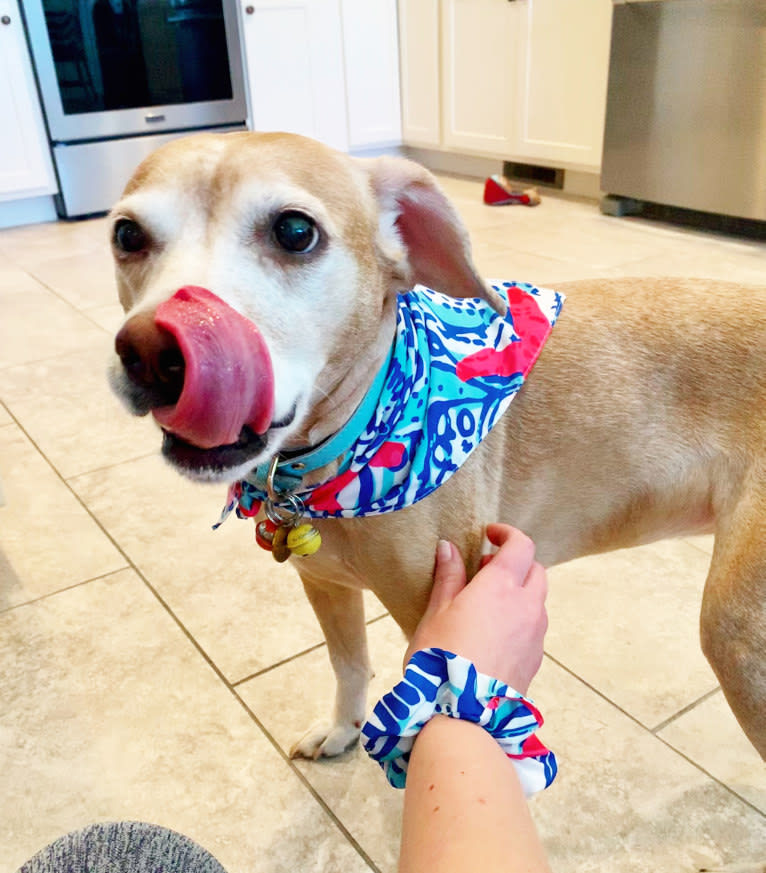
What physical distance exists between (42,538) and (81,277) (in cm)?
193

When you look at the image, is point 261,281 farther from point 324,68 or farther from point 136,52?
point 324,68

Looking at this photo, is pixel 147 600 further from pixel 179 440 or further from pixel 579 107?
pixel 579 107

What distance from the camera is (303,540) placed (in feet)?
3.18

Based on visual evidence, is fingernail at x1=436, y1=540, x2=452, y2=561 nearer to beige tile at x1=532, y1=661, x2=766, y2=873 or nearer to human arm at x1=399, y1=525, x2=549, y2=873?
human arm at x1=399, y1=525, x2=549, y2=873

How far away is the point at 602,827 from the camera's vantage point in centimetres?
115

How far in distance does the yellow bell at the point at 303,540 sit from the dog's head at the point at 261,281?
0.11 meters

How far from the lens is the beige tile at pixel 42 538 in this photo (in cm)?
165

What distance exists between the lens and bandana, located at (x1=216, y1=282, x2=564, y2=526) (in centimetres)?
97

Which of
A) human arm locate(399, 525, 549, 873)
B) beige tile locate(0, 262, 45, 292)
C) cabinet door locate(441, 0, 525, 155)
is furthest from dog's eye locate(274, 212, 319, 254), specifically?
cabinet door locate(441, 0, 525, 155)

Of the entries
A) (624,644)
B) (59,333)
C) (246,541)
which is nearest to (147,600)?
(246,541)

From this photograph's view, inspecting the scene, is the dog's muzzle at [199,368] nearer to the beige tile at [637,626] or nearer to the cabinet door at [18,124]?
the beige tile at [637,626]

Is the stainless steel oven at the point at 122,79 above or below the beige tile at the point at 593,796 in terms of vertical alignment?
above

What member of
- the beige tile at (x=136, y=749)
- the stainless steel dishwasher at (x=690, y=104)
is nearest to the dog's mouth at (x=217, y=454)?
the beige tile at (x=136, y=749)

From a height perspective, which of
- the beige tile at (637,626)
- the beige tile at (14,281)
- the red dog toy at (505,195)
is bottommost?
the beige tile at (637,626)
